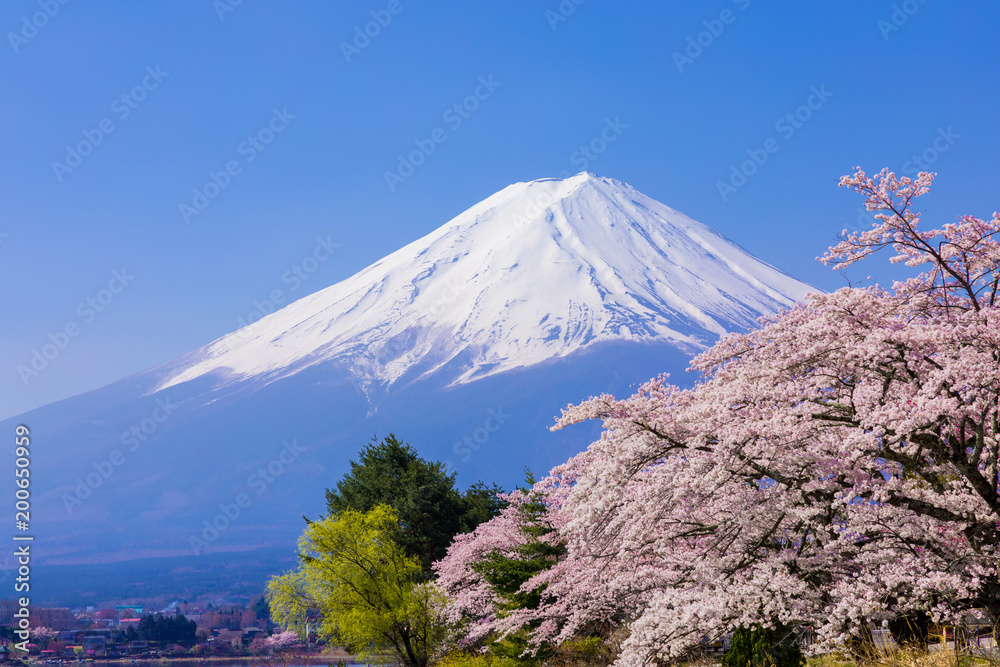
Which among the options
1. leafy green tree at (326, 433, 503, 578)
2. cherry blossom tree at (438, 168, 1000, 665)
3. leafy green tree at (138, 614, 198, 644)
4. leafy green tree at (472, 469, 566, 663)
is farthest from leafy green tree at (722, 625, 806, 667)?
leafy green tree at (138, 614, 198, 644)

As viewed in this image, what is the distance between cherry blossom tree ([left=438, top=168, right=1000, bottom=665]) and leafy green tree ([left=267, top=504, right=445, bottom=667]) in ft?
51.2

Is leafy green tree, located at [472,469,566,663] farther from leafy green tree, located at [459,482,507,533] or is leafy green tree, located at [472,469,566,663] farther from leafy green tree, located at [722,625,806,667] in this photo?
leafy green tree, located at [459,482,507,533]

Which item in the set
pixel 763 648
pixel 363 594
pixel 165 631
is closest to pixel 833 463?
pixel 763 648

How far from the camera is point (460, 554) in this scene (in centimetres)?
3077

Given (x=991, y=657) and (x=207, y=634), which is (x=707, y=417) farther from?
(x=207, y=634)

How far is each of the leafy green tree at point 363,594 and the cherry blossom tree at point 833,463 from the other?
15615 mm

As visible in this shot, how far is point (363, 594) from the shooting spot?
96.0ft

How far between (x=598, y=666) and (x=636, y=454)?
11.0 m

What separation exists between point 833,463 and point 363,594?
20201mm

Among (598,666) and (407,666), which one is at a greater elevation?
(407,666)

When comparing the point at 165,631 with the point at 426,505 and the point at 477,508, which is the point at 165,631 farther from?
the point at 477,508

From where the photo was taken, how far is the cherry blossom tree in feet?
37.6

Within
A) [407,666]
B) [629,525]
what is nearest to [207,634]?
[407,666]

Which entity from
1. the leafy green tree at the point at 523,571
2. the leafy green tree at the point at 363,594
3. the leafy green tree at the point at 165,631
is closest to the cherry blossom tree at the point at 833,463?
the leafy green tree at the point at 523,571
